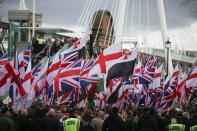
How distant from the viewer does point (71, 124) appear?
490 inches

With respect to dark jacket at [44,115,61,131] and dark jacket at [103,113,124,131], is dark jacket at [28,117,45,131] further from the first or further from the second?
dark jacket at [103,113,124,131]

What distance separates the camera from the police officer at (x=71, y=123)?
12367mm

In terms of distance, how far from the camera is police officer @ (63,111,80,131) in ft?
40.6

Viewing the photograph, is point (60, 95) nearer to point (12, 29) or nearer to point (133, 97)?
point (133, 97)

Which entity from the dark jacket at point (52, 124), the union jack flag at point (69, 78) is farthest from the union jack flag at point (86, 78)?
the dark jacket at point (52, 124)

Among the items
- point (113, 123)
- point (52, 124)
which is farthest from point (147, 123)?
point (52, 124)

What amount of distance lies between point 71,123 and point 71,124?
0.02 metres

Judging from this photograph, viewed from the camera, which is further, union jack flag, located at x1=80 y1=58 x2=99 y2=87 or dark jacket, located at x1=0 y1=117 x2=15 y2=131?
union jack flag, located at x1=80 y1=58 x2=99 y2=87

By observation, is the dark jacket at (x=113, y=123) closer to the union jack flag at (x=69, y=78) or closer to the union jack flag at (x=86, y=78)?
the union jack flag at (x=69, y=78)

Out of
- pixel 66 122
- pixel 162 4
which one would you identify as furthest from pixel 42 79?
pixel 162 4

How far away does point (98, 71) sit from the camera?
16234mm

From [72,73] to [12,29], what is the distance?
47.3 feet

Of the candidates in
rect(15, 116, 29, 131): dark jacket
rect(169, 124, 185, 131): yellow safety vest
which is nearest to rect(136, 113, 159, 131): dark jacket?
rect(169, 124, 185, 131): yellow safety vest

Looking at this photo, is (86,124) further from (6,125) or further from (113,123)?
(6,125)
